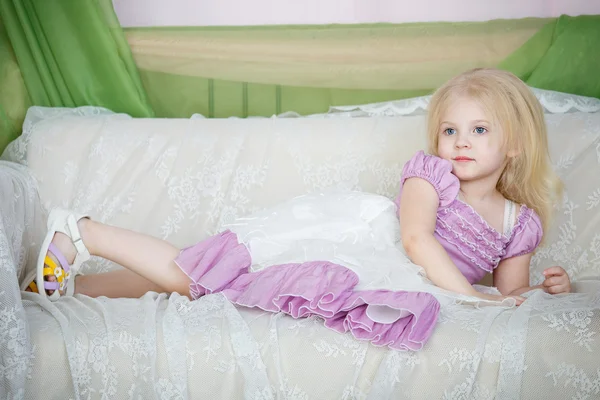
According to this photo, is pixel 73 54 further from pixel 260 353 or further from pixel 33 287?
pixel 260 353

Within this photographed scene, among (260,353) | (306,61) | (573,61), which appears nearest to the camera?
(260,353)

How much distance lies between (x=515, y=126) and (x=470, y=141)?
13 cm

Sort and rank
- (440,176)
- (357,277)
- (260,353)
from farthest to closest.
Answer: (440,176) < (357,277) < (260,353)

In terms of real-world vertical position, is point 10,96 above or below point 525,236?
above

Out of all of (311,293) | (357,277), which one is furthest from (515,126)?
(311,293)

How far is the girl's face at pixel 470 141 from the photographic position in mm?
1875

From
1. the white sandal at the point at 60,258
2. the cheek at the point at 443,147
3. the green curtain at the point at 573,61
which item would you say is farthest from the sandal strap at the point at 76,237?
the green curtain at the point at 573,61

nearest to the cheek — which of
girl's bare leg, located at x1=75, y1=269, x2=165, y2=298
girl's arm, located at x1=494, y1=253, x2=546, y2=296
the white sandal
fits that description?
girl's arm, located at x1=494, y1=253, x2=546, y2=296

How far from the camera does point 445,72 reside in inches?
98.9

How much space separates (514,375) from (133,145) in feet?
4.43

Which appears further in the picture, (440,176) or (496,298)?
(440,176)

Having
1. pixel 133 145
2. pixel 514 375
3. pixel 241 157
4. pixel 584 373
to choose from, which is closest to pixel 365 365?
pixel 514 375

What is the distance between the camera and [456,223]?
189cm

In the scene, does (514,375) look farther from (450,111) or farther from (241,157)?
(241,157)
